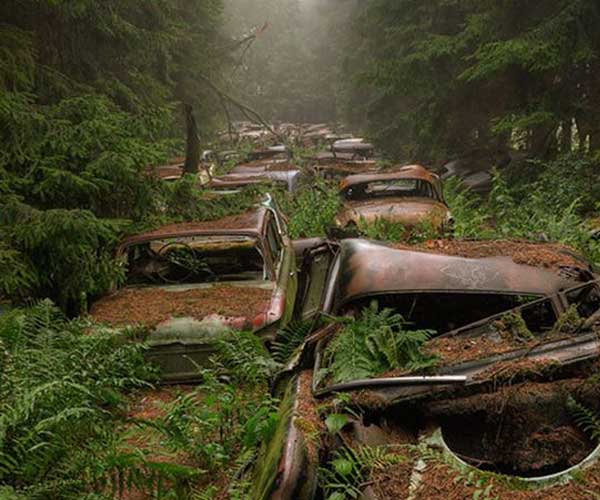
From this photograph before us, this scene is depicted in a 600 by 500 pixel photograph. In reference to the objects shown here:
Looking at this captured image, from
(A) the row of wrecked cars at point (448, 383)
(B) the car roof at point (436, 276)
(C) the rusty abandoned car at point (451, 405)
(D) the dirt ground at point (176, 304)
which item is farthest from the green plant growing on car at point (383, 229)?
(C) the rusty abandoned car at point (451, 405)

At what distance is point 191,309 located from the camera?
507cm

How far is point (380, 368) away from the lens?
2.98 meters

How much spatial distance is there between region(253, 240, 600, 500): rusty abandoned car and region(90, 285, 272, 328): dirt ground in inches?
67.6

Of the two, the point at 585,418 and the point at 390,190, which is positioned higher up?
the point at 390,190

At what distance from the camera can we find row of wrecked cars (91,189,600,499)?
2.34 metres

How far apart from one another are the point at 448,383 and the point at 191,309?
3.04m

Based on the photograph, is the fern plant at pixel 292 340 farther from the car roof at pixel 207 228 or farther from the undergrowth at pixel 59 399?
the car roof at pixel 207 228

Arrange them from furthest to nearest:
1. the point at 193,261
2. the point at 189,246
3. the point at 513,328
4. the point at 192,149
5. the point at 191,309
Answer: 1. the point at 192,149
2. the point at 189,246
3. the point at 193,261
4. the point at 191,309
5. the point at 513,328

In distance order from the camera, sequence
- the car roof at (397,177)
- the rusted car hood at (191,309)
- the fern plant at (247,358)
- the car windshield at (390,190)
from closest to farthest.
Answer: the fern plant at (247,358), the rusted car hood at (191,309), the car roof at (397,177), the car windshield at (390,190)

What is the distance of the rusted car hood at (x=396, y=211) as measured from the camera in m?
8.41

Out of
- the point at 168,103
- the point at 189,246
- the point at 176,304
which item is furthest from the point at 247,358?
the point at 168,103

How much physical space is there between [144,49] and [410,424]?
9.69 meters

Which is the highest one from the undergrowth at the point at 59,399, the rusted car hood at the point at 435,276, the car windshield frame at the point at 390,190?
the car windshield frame at the point at 390,190

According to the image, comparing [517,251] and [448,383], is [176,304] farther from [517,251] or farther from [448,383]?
[448,383]
